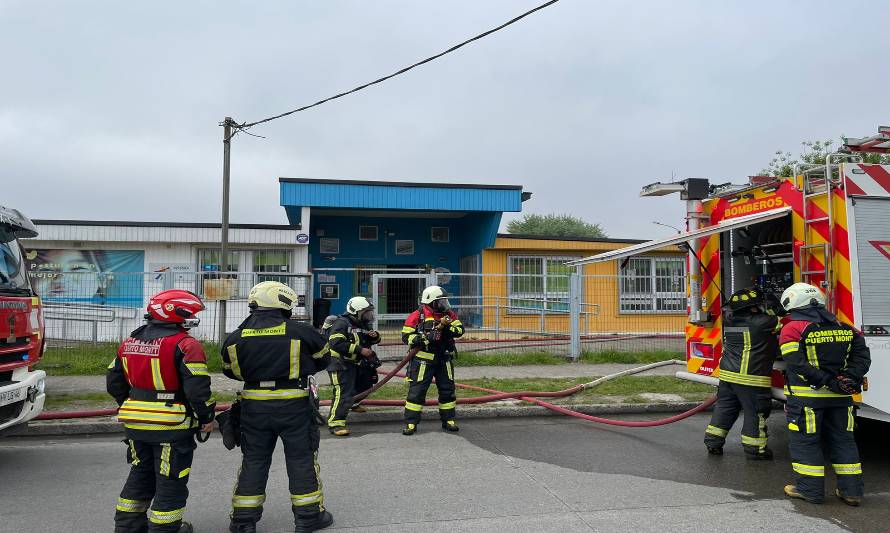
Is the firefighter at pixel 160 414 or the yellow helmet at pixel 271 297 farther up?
the yellow helmet at pixel 271 297

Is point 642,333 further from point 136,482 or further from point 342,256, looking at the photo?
point 136,482

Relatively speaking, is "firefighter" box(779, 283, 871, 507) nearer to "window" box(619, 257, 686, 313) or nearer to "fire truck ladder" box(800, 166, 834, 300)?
"fire truck ladder" box(800, 166, 834, 300)

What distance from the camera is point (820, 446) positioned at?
474 centimetres

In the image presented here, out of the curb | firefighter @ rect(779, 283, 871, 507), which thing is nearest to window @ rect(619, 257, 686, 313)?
the curb

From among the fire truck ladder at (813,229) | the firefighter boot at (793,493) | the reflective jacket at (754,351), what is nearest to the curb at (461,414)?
the reflective jacket at (754,351)

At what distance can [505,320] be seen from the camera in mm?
13844

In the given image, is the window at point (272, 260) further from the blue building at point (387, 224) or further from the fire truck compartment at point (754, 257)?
the fire truck compartment at point (754, 257)

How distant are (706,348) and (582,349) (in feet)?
20.4

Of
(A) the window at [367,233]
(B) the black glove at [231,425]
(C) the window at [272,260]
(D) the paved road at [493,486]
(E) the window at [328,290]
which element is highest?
(A) the window at [367,233]

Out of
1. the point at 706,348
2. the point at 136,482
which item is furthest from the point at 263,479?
the point at 706,348

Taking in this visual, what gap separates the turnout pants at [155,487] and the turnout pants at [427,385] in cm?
331

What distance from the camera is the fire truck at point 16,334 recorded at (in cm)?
534

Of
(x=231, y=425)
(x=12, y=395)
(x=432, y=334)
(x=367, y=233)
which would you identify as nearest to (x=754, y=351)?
(x=432, y=334)

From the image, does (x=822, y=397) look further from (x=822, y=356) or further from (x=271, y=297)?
(x=271, y=297)
